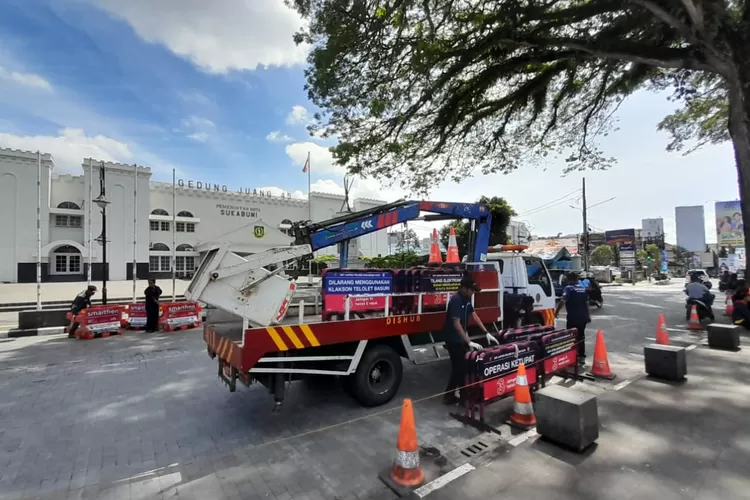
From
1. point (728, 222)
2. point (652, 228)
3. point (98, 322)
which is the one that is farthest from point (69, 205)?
point (652, 228)

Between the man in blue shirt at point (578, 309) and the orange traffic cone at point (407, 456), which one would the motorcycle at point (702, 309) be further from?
the orange traffic cone at point (407, 456)

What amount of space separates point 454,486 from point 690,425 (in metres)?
3.20

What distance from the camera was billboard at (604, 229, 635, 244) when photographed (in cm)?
4715

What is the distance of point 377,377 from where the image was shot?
17.1 feet

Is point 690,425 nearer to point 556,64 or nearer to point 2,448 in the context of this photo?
point 2,448

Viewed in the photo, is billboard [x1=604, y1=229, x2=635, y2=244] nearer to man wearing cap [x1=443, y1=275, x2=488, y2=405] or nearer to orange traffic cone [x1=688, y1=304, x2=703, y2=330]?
orange traffic cone [x1=688, y1=304, x2=703, y2=330]

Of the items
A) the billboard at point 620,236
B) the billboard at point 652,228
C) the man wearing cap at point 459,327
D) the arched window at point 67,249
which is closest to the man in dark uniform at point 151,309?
the man wearing cap at point 459,327

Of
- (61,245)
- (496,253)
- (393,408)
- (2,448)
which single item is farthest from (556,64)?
(61,245)

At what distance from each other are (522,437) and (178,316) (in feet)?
37.4

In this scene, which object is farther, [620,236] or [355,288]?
[620,236]

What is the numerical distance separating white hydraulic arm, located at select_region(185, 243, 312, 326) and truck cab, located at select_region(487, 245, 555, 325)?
5.36m

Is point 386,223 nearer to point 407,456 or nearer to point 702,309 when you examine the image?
point 407,456

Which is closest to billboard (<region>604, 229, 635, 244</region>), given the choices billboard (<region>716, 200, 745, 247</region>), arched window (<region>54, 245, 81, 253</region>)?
billboard (<region>716, 200, 745, 247</region>)

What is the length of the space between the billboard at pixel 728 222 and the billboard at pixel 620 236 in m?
8.39
